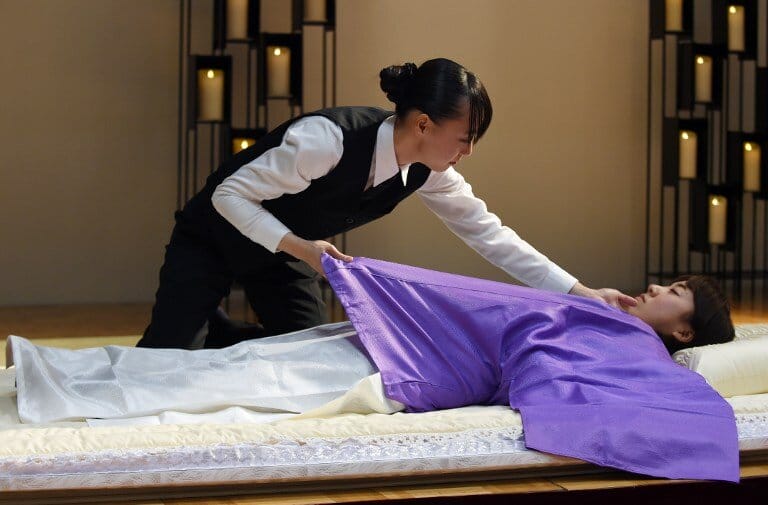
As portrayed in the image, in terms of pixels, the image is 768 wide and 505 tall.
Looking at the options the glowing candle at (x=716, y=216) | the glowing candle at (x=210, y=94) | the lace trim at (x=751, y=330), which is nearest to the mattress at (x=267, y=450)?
the lace trim at (x=751, y=330)

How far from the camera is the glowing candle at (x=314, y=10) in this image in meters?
4.59

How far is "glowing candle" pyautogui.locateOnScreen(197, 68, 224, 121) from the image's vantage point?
436 cm

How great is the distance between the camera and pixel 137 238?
486 cm

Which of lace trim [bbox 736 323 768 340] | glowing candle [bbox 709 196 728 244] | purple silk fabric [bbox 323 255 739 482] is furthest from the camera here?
glowing candle [bbox 709 196 728 244]

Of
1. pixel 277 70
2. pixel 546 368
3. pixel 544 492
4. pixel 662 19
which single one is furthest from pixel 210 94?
pixel 544 492

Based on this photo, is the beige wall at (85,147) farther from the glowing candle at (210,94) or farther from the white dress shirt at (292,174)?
the white dress shirt at (292,174)

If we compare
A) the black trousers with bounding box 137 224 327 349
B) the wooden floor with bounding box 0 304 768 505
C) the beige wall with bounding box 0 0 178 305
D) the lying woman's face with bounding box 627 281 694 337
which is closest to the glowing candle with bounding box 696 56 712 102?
the beige wall with bounding box 0 0 178 305

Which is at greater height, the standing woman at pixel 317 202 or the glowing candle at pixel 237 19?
the glowing candle at pixel 237 19

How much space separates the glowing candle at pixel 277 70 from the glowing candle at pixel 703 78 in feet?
6.37

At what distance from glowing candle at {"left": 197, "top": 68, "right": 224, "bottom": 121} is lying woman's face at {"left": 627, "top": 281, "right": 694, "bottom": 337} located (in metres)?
2.64

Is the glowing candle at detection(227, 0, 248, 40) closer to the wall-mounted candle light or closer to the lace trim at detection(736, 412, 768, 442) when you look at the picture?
the wall-mounted candle light

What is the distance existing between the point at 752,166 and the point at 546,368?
361 cm

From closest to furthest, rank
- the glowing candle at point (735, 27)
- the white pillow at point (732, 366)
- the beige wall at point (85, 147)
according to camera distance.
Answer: the white pillow at point (732, 366) → the beige wall at point (85, 147) → the glowing candle at point (735, 27)

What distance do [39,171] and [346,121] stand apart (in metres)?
2.89
